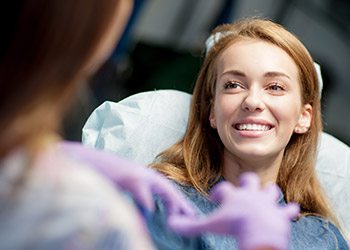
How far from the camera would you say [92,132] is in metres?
1.73

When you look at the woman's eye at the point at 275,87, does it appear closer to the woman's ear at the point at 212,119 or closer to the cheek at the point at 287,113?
the cheek at the point at 287,113

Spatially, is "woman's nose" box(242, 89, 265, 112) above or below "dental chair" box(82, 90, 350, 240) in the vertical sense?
above

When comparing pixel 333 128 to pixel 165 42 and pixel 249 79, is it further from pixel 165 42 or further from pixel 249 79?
pixel 249 79

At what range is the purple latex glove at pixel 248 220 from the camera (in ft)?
2.66

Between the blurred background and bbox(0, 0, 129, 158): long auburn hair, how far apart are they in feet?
7.99

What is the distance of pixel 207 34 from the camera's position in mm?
3314

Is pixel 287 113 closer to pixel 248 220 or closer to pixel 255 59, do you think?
pixel 255 59

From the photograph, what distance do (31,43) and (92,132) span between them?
103 centimetres

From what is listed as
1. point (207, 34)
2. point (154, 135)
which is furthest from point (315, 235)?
point (207, 34)

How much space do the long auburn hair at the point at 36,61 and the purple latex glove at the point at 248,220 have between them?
0.77 ft

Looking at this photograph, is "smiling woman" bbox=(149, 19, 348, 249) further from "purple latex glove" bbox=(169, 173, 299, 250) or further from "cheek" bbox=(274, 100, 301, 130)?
"purple latex glove" bbox=(169, 173, 299, 250)

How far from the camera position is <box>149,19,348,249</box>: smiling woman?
1471 mm

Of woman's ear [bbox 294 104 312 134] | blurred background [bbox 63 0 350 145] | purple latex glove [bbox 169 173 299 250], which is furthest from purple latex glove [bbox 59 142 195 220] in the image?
blurred background [bbox 63 0 350 145]

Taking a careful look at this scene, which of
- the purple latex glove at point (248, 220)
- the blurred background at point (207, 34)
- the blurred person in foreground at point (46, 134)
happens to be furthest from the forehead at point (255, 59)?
the blurred background at point (207, 34)
